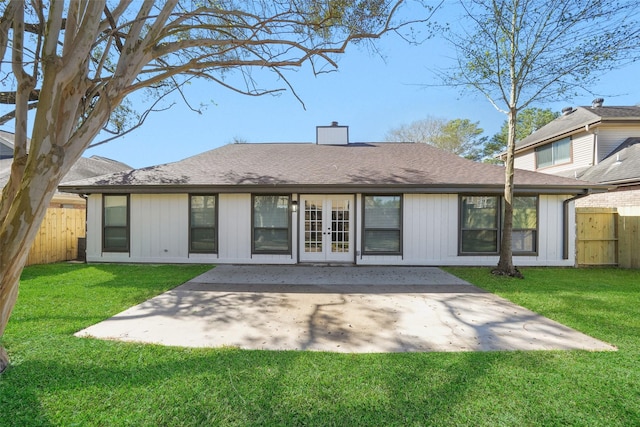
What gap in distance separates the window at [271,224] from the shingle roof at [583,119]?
14058 millimetres

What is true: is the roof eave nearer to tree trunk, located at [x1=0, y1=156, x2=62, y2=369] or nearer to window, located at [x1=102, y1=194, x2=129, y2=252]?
window, located at [x1=102, y1=194, x2=129, y2=252]

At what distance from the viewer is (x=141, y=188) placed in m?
7.91

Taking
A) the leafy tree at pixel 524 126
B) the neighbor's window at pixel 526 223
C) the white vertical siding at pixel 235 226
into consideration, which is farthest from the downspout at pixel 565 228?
the leafy tree at pixel 524 126

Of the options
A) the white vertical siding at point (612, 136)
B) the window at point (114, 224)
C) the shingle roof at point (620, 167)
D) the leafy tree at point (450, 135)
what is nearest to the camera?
the window at point (114, 224)

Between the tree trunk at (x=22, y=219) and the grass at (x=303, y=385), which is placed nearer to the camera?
the grass at (x=303, y=385)

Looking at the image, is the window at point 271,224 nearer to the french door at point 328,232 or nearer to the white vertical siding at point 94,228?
the french door at point 328,232

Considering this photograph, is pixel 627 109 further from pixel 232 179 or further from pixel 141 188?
pixel 141 188

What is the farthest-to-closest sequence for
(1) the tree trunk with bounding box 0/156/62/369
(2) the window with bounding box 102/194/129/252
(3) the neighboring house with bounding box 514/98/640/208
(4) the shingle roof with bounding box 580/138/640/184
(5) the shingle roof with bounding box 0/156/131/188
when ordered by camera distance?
(5) the shingle roof with bounding box 0/156/131/188 < (3) the neighboring house with bounding box 514/98/640/208 < (4) the shingle roof with bounding box 580/138/640/184 < (2) the window with bounding box 102/194/129/252 < (1) the tree trunk with bounding box 0/156/62/369

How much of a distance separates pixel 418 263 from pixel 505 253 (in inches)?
84.0

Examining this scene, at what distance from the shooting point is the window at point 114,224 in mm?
8508

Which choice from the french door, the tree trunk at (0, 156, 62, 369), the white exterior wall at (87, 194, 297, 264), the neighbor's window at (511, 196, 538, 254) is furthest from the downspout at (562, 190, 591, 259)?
the tree trunk at (0, 156, 62, 369)

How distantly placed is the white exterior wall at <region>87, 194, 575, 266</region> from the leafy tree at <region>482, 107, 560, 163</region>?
1858cm

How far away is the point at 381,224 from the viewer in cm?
821

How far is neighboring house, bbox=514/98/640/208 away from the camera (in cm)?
1011
